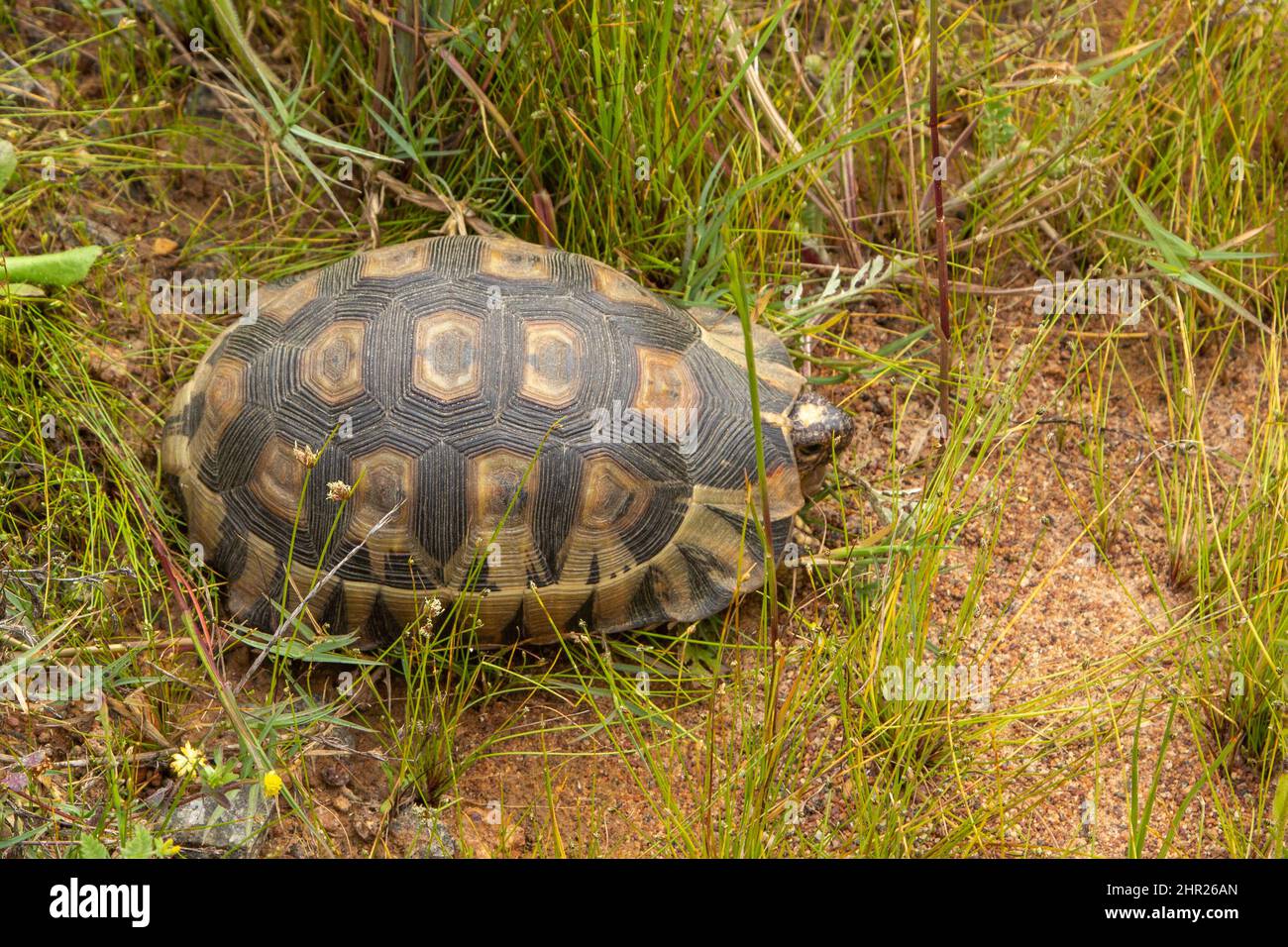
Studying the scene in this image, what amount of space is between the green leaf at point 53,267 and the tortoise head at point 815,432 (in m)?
2.15

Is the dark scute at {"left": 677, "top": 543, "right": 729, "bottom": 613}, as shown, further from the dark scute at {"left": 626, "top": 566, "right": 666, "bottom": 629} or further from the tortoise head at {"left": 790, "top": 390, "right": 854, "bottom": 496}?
the tortoise head at {"left": 790, "top": 390, "right": 854, "bottom": 496}

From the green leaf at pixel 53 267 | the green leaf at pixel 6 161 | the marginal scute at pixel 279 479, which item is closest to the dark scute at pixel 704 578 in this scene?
the marginal scute at pixel 279 479

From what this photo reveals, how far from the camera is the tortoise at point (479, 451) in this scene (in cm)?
323

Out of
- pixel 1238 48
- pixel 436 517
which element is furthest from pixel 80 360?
pixel 1238 48

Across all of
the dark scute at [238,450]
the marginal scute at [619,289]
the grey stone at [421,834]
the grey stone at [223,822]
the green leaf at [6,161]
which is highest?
the green leaf at [6,161]

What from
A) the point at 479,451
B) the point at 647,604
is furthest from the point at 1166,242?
the point at 479,451

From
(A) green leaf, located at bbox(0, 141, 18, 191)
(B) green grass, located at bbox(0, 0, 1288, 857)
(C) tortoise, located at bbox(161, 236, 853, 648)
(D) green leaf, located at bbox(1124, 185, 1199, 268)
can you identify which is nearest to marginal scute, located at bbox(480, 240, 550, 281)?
(C) tortoise, located at bbox(161, 236, 853, 648)

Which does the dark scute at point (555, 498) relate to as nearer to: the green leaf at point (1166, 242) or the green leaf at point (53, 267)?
the green leaf at point (53, 267)

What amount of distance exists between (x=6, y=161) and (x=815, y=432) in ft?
8.28

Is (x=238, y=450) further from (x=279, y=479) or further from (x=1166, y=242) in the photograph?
(x=1166, y=242)

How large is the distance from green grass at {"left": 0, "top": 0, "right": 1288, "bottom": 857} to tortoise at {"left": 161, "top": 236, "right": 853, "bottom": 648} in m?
0.17

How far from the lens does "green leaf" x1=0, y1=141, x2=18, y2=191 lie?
3629 mm

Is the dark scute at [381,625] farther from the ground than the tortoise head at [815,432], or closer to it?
closer to it

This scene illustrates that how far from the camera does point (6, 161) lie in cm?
363
